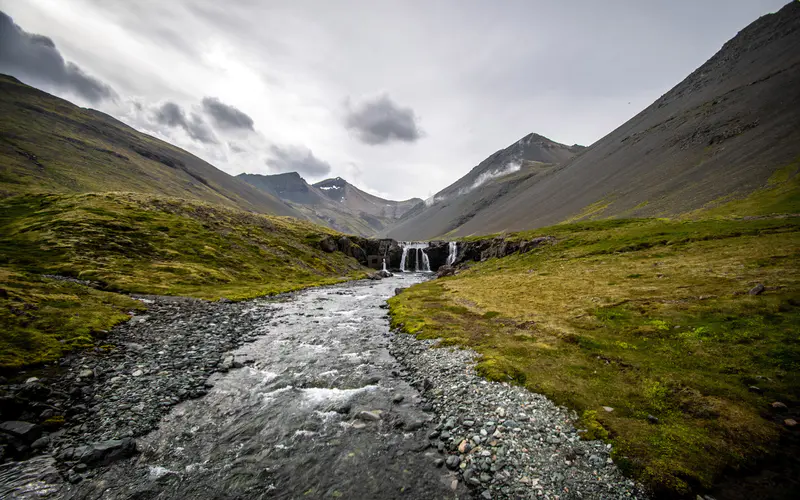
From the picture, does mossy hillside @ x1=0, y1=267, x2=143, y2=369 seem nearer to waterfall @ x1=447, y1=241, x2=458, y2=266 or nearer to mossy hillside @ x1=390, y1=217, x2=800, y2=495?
mossy hillside @ x1=390, y1=217, x2=800, y2=495

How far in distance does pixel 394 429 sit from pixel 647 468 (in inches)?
368

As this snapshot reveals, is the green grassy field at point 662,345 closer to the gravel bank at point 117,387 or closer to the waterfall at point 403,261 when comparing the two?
the gravel bank at point 117,387

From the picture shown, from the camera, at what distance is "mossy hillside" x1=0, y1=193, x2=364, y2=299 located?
43375 millimetres

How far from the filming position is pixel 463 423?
43.6ft

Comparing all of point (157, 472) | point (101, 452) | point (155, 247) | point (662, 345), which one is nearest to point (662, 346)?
point (662, 345)

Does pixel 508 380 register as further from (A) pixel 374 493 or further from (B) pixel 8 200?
(B) pixel 8 200

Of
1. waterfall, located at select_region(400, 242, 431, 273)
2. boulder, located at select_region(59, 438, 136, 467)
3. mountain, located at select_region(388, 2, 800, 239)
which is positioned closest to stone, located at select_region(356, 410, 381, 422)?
boulder, located at select_region(59, 438, 136, 467)

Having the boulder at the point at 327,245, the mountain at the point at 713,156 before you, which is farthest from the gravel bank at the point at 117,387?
the mountain at the point at 713,156

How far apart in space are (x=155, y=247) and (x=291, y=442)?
6356 centimetres

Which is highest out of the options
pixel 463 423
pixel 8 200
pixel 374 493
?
pixel 8 200

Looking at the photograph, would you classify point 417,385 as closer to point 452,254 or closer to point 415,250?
point 452,254

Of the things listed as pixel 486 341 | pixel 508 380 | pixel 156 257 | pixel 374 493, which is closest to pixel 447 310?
pixel 486 341

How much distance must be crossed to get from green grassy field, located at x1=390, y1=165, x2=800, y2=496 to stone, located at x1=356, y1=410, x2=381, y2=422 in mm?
6404

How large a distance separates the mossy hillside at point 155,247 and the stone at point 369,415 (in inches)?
1440
